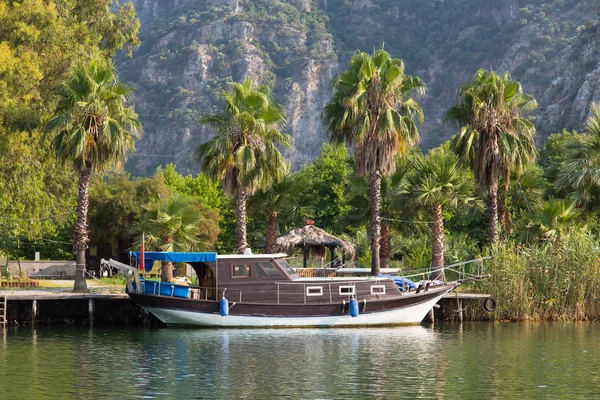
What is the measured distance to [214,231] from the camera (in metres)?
73.6

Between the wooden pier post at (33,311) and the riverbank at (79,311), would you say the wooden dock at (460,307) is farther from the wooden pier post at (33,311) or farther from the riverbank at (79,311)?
the wooden pier post at (33,311)

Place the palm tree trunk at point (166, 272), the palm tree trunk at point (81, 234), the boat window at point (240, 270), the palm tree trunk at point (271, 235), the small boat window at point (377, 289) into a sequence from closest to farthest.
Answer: the boat window at point (240, 270) < the small boat window at point (377, 289) < the palm tree trunk at point (81, 234) < the palm tree trunk at point (166, 272) < the palm tree trunk at point (271, 235)

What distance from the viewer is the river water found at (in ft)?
83.6

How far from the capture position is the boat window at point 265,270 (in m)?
42.9

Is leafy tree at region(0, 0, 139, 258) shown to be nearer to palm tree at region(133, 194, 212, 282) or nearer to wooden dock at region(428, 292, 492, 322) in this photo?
palm tree at region(133, 194, 212, 282)

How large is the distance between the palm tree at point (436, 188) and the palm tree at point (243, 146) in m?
7.45

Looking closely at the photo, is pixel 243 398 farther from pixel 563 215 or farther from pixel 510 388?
pixel 563 215

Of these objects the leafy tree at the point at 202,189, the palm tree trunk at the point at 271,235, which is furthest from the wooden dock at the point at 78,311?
the leafy tree at the point at 202,189

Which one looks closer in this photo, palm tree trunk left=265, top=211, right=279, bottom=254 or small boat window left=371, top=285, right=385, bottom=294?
small boat window left=371, top=285, right=385, bottom=294

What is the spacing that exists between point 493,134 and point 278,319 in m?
17.0

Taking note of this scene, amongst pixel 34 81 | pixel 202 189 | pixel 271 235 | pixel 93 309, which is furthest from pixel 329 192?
pixel 93 309

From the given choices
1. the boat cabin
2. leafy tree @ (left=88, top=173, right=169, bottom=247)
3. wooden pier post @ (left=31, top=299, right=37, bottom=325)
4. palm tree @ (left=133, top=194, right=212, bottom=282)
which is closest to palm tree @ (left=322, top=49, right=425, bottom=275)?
the boat cabin

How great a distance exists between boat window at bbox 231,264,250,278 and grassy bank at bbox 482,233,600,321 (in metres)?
12.6

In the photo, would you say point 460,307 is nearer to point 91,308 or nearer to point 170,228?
point 170,228
